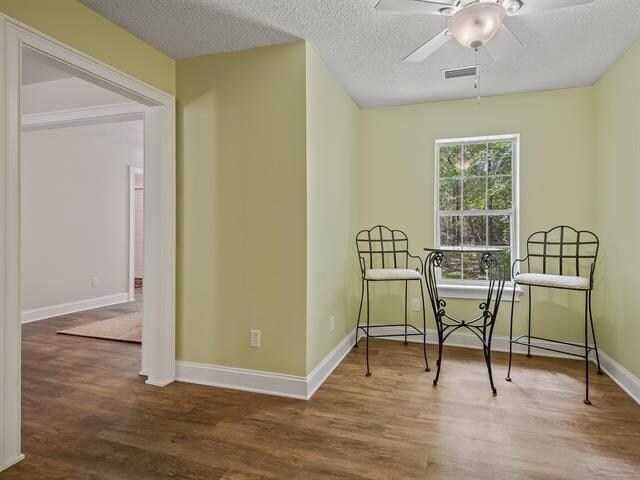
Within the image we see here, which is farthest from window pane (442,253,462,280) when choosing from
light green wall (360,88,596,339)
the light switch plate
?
the light switch plate

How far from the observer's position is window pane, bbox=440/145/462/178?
370 centimetres

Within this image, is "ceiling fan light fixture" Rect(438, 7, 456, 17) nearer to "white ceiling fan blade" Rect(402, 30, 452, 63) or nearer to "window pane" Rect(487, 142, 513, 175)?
"white ceiling fan blade" Rect(402, 30, 452, 63)

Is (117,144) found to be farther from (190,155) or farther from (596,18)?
(596,18)

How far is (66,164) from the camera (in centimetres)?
501

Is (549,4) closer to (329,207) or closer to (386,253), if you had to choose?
(329,207)

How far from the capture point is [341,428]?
2.10 metres

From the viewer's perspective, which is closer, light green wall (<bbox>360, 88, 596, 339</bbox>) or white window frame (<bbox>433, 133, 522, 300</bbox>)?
light green wall (<bbox>360, 88, 596, 339</bbox>)

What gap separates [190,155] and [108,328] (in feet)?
8.53

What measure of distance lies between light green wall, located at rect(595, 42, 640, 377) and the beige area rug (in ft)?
13.6

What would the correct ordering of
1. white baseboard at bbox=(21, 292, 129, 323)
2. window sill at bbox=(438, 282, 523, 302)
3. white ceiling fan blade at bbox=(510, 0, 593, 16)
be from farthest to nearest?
1. white baseboard at bbox=(21, 292, 129, 323)
2. window sill at bbox=(438, 282, 523, 302)
3. white ceiling fan blade at bbox=(510, 0, 593, 16)

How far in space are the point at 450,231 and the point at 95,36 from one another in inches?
127

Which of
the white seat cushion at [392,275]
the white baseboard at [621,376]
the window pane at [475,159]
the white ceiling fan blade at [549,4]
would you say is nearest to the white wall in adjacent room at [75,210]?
the white seat cushion at [392,275]

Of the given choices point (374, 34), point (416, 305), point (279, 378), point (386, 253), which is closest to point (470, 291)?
point (416, 305)

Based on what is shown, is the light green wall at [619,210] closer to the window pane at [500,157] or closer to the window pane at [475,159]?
the window pane at [500,157]
